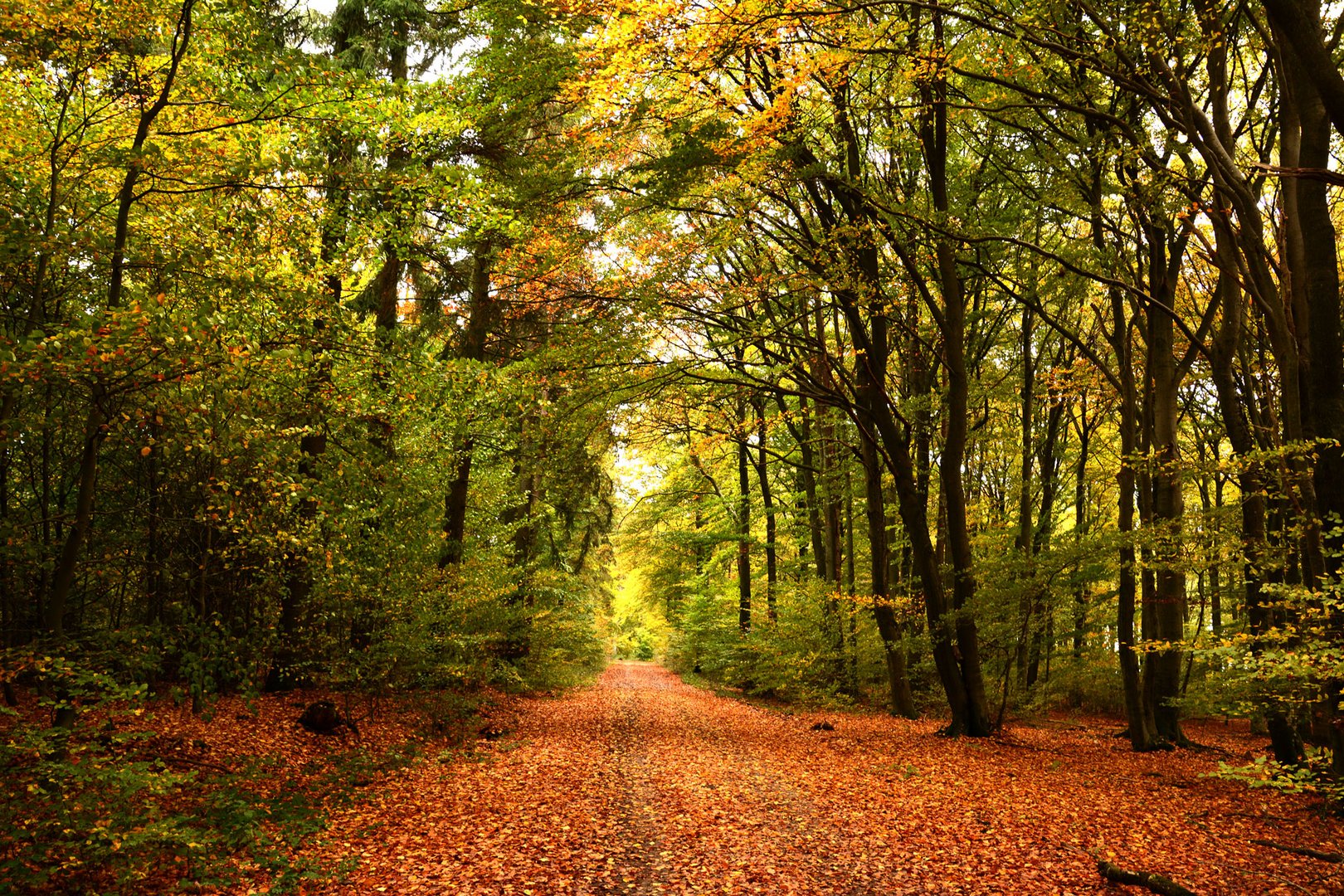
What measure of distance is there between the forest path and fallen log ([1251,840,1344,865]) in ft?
0.32

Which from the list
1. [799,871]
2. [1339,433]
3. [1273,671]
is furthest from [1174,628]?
[799,871]

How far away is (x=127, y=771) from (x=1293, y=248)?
9995mm

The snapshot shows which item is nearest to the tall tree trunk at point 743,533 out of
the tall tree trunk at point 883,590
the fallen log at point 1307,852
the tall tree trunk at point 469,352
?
the tall tree trunk at point 883,590

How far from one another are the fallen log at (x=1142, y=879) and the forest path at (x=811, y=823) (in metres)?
0.11

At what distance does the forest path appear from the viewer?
5129 millimetres

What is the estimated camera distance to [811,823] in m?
6.54

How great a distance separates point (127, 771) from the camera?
3900 mm

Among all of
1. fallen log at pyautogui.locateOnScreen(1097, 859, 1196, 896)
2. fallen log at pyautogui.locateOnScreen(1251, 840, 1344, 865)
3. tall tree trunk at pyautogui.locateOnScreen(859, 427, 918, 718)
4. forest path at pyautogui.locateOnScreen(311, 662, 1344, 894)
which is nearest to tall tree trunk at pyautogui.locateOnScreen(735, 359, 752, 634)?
tall tree trunk at pyautogui.locateOnScreen(859, 427, 918, 718)

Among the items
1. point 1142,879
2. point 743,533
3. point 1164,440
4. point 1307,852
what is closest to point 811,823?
point 1142,879

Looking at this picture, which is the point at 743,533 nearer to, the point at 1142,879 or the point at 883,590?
the point at 883,590

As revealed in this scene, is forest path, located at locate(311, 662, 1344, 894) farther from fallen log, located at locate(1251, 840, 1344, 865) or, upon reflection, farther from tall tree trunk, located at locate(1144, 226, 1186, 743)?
tall tree trunk, located at locate(1144, 226, 1186, 743)

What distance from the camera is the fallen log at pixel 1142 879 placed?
4773mm

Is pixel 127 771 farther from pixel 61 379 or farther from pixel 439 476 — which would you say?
pixel 439 476

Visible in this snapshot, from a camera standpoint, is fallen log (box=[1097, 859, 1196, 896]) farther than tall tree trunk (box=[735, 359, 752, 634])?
No
